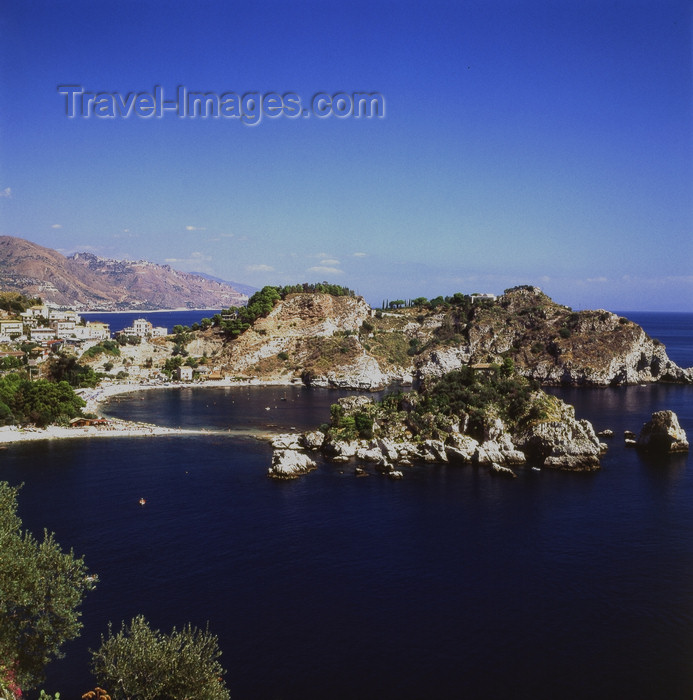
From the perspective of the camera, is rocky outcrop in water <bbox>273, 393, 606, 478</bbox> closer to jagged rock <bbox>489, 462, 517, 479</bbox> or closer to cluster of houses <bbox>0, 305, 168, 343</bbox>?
jagged rock <bbox>489, 462, 517, 479</bbox>

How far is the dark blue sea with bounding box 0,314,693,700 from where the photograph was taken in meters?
34.0

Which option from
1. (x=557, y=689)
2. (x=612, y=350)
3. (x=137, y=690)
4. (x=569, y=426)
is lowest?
(x=557, y=689)

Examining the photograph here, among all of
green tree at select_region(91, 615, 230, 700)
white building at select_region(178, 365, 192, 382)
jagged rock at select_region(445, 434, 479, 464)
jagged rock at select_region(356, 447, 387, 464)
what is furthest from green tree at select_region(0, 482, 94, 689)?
white building at select_region(178, 365, 192, 382)

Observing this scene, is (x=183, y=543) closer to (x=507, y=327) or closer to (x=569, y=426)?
(x=569, y=426)

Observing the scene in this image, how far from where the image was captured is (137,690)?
26656 mm

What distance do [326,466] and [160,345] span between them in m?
112

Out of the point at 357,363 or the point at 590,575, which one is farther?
the point at 357,363

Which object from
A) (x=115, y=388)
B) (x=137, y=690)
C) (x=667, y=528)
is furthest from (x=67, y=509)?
(x=115, y=388)

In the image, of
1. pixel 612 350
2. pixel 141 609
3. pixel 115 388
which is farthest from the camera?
pixel 612 350

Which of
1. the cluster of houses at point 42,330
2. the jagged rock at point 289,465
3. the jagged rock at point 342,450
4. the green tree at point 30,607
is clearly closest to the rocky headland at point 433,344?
the cluster of houses at point 42,330

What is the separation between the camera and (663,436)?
3285 inches

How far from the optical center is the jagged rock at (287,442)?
277 ft

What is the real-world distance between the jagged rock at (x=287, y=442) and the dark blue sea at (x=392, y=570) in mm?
7184

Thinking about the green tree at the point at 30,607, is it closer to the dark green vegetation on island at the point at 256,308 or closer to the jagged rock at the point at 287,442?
the jagged rock at the point at 287,442
